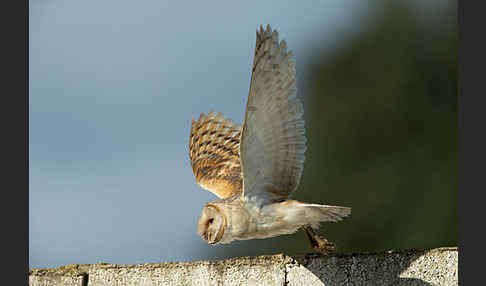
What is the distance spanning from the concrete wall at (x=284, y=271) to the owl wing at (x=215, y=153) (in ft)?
3.25

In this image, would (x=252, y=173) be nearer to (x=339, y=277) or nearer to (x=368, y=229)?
(x=339, y=277)

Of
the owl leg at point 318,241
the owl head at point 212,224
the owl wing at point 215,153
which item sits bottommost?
the owl leg at point 318,241

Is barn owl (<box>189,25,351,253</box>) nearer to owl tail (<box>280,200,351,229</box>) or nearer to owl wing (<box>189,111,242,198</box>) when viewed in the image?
owl tail (<box>280,200,351,229</box>)

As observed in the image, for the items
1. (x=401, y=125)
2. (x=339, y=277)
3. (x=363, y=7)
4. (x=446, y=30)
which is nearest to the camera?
(x=339, y=277)

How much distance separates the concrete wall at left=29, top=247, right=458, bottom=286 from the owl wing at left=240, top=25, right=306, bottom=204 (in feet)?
1.58

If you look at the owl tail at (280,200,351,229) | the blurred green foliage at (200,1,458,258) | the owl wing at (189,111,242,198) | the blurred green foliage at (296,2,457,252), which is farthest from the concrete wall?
the blurred green foliage at (296,2,457,252)

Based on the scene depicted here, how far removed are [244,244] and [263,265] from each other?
7673 millimetres

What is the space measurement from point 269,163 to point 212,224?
1.76 ft

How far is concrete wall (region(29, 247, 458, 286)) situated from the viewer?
4277 mm

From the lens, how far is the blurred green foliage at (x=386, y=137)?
11969 millimetres

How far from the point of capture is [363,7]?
16297 millimetres

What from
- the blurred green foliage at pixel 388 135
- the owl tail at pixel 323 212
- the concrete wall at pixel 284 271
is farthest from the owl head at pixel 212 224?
the blurred green foliage at pixel 388 135

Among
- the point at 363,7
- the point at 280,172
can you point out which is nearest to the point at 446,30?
the point at 363,7

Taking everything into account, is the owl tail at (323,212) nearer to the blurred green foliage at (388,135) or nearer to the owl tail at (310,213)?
the owl tail at (310,213)
